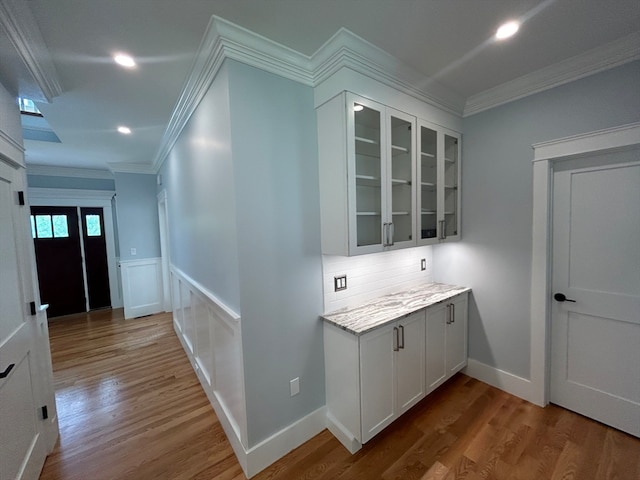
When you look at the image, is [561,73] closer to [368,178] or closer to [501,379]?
[368,178]

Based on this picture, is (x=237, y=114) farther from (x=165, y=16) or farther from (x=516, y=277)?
(x=516, y=277)

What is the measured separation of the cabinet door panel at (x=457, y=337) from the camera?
246cm

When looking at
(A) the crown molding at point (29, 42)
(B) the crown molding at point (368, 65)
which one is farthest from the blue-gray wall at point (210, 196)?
(A) the crown molding at point (29, 42)

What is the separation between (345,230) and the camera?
5.87 ft

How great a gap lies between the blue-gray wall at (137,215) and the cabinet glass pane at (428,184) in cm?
471

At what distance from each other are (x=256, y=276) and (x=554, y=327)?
251cm

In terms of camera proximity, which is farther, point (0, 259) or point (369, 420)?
point (369, 420)

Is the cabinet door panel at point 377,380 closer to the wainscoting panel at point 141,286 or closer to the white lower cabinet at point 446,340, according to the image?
the white lower cabinet at point 446,340

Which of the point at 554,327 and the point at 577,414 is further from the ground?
the point at 554,327

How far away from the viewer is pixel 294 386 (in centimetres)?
187

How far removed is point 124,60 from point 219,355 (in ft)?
7.16

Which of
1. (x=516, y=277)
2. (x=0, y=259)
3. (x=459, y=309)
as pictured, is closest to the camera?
(x=0, y=259)

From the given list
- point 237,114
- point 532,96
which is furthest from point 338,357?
point 532,96

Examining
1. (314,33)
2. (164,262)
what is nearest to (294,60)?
(314,33)
